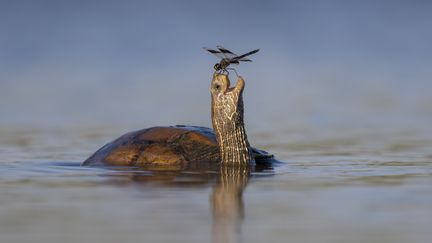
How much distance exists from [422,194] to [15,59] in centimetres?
1428

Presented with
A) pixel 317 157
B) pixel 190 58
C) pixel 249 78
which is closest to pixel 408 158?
pixel 317 157

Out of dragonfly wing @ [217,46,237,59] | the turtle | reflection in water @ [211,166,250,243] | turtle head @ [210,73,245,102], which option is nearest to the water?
reflection in water @ [211,166,250,243]

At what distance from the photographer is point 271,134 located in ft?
44.3

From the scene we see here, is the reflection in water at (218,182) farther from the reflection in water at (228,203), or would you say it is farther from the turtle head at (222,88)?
the turtle head at (222,88)

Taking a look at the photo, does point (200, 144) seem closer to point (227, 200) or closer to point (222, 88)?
point (222, 88)

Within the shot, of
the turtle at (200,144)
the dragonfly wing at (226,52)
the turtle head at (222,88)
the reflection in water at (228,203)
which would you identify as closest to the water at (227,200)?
the reflection in water at (228,203)

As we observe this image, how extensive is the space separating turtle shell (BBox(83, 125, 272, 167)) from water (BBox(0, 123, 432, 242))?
1.10 feet

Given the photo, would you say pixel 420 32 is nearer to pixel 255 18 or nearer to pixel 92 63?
pixel 255 18

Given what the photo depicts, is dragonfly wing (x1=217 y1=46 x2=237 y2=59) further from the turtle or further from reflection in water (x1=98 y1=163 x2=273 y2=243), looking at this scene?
reflection in water (x1=98 y1=163 x2=273 y2=243)

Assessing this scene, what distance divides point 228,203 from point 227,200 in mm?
157

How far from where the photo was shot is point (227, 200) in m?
7.39

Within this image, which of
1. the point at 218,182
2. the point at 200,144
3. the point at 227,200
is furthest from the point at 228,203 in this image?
the point at 200,144

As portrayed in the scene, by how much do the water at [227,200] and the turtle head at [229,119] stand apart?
1.05ft

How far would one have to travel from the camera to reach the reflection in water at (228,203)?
6.06m
